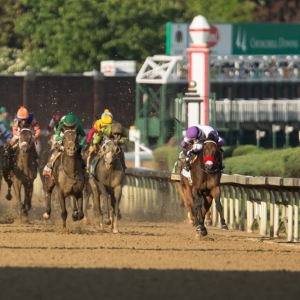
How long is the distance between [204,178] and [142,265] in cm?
390

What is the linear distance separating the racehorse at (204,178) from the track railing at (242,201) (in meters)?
0.96

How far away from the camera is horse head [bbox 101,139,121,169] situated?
54.1 feet

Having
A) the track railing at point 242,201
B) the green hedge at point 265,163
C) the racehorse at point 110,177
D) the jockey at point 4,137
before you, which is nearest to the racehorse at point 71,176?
the racehorse at point 110,177

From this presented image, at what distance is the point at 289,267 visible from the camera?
11.9 metres

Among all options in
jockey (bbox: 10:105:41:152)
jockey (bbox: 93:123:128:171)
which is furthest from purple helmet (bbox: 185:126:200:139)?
jockey (bbox: 10:105:41:152)

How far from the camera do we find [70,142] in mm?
15945

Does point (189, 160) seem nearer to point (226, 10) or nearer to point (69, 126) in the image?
point (69, 126)

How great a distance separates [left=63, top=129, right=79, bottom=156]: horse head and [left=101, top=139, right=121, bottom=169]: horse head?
0.57 meters

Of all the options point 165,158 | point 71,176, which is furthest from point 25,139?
point 165,158

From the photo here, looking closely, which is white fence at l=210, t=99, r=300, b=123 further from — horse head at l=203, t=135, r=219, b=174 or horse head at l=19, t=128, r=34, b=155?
horse head at l=203, t=135, r=219, b=174

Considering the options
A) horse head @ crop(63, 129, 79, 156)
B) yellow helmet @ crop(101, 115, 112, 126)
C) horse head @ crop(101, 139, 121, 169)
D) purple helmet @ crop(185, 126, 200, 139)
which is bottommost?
horse head @ crop(101, 139, 121, 169)

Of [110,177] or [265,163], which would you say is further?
[265,163]

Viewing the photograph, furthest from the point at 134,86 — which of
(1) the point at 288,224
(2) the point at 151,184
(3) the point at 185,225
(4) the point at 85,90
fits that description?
(1) the point at 288,224

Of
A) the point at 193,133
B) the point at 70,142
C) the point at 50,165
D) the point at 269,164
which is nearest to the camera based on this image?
the point at 193,133
